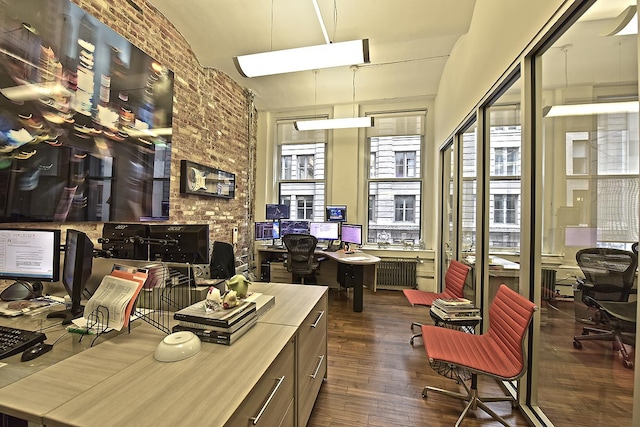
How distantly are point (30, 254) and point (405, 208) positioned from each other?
16.7 ft

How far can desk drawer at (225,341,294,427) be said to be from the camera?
91 centimetres

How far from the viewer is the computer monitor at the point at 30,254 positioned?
1.66 metres

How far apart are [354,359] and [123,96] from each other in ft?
11.2

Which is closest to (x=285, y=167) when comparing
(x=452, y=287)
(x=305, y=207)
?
(x=305, y=207)

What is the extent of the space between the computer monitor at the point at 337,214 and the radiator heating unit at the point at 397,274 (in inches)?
42.6

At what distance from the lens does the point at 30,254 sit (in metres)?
1.66

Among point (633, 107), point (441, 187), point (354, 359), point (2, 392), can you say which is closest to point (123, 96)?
point (2, 392)

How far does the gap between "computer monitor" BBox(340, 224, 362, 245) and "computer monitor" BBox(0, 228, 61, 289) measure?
3.79m

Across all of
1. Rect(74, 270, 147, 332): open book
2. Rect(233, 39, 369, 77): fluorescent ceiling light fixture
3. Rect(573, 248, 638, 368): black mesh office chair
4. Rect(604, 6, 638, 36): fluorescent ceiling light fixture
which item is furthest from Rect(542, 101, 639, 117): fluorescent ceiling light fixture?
Rect(74, 270, 147, 332): open book

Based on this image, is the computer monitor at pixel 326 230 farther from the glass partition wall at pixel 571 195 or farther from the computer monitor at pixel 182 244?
the computer monitor at pixel 182 244

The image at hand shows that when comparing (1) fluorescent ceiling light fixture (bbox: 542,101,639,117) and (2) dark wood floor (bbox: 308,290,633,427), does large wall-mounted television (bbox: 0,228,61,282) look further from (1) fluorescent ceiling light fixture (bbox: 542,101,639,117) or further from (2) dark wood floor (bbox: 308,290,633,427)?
(1) fluorescent ceiling light fixture (bbox: 542,101,639,117)

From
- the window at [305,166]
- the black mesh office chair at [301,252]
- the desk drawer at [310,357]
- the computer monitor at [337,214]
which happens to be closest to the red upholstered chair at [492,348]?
the desk drawer at [310,357]

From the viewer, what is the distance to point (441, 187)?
460 centimetres

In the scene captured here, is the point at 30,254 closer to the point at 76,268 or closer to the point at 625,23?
the point at 76,268
